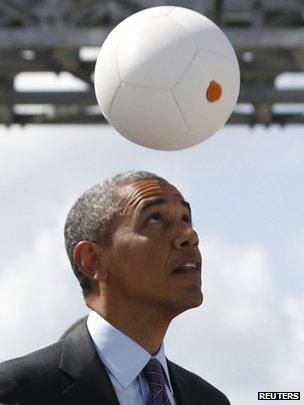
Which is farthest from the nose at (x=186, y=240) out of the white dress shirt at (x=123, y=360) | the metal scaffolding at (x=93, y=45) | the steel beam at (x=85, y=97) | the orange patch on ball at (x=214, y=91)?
the steel beam at (x=85, y=97)

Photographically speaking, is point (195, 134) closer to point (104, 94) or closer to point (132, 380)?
point (104, 94)

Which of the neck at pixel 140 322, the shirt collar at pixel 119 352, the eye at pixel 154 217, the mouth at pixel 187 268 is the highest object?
the eye at pixel 154 217

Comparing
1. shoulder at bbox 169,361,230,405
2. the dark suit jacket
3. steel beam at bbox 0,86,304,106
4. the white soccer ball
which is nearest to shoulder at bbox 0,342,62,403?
the dark suit jacket

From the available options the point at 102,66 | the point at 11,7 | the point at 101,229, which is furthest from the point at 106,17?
the point at 101,229

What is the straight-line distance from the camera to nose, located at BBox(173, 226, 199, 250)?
17.9 feet

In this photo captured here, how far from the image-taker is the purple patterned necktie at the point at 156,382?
5441mm

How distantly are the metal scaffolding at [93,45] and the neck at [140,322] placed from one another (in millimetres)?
11418

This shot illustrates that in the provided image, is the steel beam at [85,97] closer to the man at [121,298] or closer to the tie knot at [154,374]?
the man at [121,298]

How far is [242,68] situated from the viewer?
19.4 m

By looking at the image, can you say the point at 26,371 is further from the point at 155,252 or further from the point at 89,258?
the point at 155,252

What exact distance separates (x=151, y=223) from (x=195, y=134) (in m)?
1.20

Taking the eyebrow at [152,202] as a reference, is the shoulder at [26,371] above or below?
below

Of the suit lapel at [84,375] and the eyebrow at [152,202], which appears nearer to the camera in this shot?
the suit lapel at [84,375]

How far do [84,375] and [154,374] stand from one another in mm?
245
